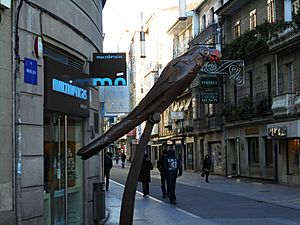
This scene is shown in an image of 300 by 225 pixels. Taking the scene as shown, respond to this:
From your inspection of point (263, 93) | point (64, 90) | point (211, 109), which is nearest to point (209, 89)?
point (211, 109)

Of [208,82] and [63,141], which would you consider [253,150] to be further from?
[63,141]

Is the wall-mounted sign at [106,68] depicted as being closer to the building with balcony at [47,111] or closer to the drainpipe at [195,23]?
the building with balcony at [47,111]

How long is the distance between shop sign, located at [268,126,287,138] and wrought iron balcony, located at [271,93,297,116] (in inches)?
32.2

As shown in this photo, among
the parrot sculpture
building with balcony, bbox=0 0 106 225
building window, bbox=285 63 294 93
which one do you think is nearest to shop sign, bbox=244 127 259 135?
building window, bbox=285 63 294 93

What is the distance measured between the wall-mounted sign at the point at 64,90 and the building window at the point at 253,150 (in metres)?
23.6

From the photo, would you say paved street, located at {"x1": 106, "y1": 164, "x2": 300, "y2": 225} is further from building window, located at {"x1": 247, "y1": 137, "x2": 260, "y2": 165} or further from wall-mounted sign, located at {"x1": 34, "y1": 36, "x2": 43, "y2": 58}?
building window, located at {"x1": 247, "y1": 137, "x2": 260, "y2": 165}

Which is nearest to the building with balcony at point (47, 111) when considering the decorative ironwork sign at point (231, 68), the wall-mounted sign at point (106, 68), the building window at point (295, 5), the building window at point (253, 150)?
the wall-mounted sign at point (106, 68)

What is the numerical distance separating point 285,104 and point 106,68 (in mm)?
17181

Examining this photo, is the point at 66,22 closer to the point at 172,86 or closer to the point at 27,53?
the point at 27,53

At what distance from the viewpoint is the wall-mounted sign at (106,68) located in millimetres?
12609

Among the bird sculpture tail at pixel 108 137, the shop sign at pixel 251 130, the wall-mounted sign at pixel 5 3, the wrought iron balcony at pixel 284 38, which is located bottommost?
the bird sculpture tail at pixel 108 137

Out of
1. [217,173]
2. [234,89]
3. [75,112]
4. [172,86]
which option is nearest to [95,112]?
[75,112]

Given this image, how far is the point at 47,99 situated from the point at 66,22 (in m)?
1.79

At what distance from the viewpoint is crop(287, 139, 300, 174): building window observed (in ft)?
92.8
